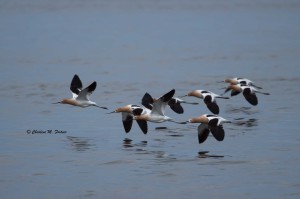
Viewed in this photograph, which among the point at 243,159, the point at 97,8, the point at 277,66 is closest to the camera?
the point at 243,159

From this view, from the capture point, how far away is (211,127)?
26.0m

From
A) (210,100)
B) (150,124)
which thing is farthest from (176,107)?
(210,100)

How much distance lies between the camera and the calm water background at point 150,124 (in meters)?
22.0

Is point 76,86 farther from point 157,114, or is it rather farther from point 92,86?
point 157,114

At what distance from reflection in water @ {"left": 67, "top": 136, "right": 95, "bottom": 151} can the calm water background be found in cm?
3

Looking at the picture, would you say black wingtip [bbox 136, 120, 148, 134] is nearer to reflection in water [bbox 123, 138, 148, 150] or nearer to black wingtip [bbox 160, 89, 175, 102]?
reflection in water [bbox 123, 138, 148, 150]

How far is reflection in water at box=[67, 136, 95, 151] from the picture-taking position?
26016 mm

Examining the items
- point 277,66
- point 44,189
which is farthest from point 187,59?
point 44,189

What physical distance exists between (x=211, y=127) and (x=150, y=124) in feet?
14.5

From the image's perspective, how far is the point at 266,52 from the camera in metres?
55.9

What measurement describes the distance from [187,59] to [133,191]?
3202 centimetres

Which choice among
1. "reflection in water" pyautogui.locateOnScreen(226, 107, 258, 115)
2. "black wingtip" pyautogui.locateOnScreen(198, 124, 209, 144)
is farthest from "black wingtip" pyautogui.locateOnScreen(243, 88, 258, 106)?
"black wingtip" pyautogui.locateOnScreen(198, 124, 209, 144)

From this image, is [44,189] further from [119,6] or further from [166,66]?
[119,6]

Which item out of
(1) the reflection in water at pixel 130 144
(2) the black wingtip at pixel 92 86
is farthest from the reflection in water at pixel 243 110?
(1) the reflection in water at pixel 130 144
